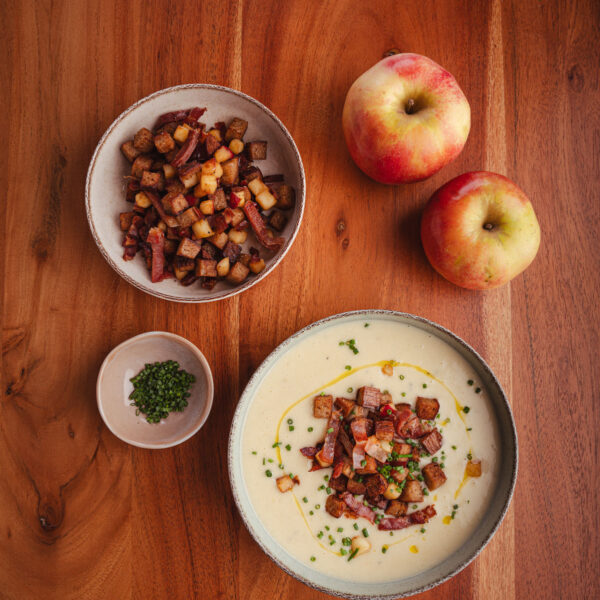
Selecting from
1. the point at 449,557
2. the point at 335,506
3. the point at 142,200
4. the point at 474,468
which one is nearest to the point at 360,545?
the point at 335,506

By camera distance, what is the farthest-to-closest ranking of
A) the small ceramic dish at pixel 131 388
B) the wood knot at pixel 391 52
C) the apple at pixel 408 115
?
the wood knot at pixel 391 52 < the small ceramic dish at pixel 131 388 < the apple at pixel 408 115

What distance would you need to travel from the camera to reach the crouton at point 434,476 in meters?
1.36

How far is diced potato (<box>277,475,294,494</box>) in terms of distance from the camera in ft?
4.45

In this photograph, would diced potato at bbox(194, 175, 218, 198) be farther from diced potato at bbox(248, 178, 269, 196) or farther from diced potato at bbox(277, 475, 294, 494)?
diced potato at bbox(277, 475, 294, 494)

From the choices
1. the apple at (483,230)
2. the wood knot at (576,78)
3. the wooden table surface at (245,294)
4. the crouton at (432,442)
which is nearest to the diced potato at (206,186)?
the wooden table surface at (245,294)

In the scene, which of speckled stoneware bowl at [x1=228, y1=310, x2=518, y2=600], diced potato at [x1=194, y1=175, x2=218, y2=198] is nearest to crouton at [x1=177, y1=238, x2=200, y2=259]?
diced potato at [x1=194, y1=175, x2=218, y2=198]

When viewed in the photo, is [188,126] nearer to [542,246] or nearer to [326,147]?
[326,147]

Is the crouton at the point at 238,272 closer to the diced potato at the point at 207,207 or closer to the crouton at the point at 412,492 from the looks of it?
the diced potato at the point at 207,207

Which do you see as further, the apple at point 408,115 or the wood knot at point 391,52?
the wood knot at point 391,52

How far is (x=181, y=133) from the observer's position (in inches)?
53.7

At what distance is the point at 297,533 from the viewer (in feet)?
4.49

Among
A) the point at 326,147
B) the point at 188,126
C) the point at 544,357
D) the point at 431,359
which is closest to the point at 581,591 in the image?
the point at 544,357

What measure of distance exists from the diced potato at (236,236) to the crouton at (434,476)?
792 millimetres

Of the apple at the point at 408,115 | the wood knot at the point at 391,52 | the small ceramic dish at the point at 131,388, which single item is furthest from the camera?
the wood knot at the point at 391,52
